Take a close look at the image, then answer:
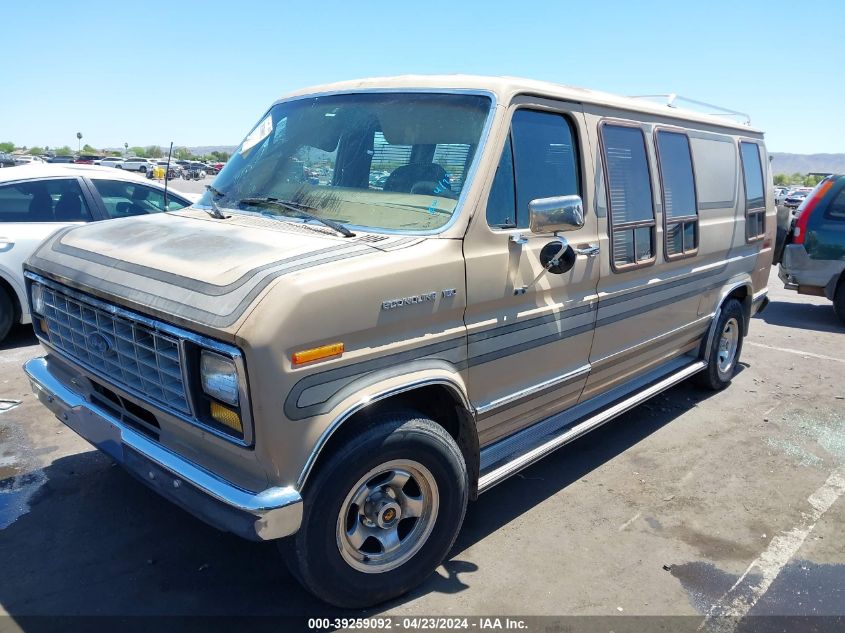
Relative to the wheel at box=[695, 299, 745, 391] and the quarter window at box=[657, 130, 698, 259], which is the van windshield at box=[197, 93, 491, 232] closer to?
the quarter window at box=[657, 130, 698, 259]

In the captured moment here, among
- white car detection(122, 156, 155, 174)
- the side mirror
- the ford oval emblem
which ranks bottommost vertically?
white car detection(122, 156, 155, 174)

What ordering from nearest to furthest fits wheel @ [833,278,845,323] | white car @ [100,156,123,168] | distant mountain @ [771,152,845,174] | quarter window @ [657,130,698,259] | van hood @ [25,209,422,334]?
van hood @ [25,209,422,334], quarter window @ [657,130,698,259], wheel @ [833,278,845,323], white car @ [100,156,123,168], distant mountain @ [771,152,845,174]

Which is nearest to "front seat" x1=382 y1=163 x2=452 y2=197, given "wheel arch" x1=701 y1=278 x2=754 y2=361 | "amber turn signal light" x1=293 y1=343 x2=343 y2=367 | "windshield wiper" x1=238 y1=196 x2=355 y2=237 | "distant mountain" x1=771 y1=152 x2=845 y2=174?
"windshield wiper" x1=238 y1=196 x2=355 y2=237

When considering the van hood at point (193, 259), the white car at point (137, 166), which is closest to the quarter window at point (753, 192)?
the van hood at point (193, 259)

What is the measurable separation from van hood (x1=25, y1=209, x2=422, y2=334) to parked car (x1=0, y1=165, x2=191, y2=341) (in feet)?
11.0

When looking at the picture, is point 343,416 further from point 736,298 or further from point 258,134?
point 736,298

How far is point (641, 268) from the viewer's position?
4.25 m

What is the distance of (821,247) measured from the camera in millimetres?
8633

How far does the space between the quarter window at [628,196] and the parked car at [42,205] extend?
4913 millimetres

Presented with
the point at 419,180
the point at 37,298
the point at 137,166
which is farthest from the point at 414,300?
the point at 137,166

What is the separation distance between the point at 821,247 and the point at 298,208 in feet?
26.1

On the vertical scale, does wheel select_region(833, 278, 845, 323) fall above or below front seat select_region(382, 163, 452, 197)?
below

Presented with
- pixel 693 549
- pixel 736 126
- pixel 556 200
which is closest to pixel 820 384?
pixel 736 126

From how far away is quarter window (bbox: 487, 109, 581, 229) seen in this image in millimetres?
3254
